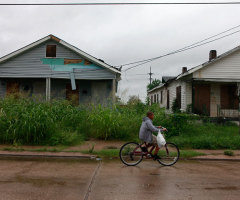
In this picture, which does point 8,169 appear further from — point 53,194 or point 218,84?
point 218,84

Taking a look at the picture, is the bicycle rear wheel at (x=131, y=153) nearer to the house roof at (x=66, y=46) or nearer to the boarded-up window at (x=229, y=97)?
the house roof at (x=66, y=46)

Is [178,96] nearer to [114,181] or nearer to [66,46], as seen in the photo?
[66,46]

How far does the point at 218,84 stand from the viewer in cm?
1664

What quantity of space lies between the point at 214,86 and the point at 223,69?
4.83ft

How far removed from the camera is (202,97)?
1656cm

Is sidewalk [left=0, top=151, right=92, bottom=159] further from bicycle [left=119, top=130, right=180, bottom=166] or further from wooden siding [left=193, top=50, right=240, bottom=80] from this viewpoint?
wooden siding [left=193, top=50, right=240, bottom=80]

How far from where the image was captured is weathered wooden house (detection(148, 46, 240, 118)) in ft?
50.6

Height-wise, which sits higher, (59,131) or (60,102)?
(60,102)

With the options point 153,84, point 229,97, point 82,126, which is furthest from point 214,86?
point 153,84

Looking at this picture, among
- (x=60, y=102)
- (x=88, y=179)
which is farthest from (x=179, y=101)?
(x=88, y=179)

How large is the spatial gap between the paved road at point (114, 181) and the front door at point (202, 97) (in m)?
9.44

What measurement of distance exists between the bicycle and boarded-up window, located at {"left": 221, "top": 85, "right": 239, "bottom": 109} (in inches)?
443

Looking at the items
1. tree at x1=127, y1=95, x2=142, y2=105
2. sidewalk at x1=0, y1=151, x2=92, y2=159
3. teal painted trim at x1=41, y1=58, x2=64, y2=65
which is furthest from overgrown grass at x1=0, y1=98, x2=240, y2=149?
teal painted trim at x1=41, y1=58, x2=64, y2=65

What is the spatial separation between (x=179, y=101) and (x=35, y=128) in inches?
477
